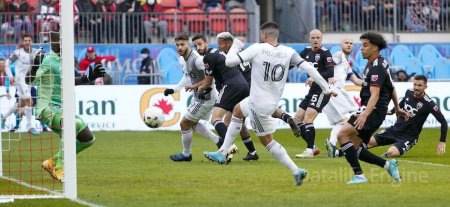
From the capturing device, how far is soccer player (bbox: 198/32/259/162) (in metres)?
18.2

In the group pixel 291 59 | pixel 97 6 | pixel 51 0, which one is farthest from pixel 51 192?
pixel 97 6

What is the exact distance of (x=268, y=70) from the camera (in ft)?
47.4

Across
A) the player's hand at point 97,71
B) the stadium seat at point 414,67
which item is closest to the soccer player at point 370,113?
the player's hand at point 97,71

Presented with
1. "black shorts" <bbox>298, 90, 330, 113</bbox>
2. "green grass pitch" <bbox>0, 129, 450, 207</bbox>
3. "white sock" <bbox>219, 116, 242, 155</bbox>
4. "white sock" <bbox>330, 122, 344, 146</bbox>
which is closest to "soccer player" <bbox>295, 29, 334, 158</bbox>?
"black shorts" <bbox>298, 90, 330, 113</bbox>

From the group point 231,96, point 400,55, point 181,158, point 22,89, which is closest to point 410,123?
point 231,96

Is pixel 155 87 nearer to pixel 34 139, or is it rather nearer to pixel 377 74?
pixel 34 139

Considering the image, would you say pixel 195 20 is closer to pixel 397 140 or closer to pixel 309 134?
pixel 309 134

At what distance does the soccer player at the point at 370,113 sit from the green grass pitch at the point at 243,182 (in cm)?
26

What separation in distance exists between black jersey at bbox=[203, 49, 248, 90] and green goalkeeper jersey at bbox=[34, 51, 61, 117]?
11.2 feet

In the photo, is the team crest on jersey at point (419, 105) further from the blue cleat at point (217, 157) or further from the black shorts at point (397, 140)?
the blue cleat at point (217, 157)

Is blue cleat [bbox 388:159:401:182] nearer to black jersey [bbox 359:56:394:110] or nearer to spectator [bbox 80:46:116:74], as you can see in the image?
black jersey [bbox 359:56:394:110]

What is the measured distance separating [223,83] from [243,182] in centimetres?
466

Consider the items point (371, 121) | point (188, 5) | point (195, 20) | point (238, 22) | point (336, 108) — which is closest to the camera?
point (371, 121)

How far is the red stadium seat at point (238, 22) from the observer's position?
35.9 m
